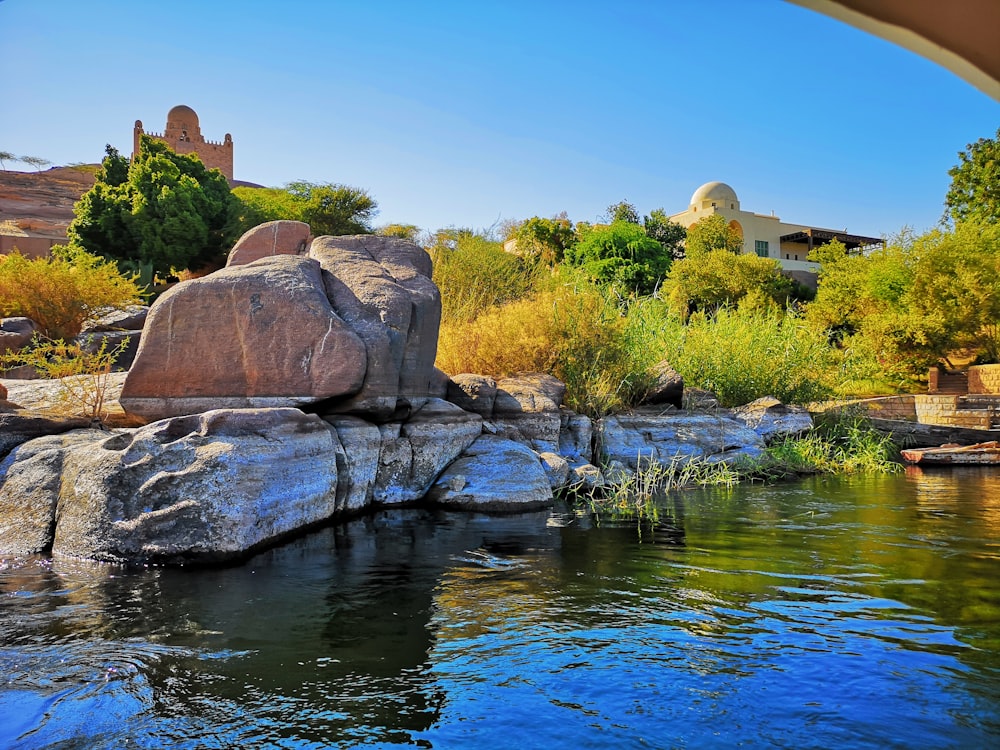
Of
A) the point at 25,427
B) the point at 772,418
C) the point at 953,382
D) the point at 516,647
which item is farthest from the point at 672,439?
the point at 953,382

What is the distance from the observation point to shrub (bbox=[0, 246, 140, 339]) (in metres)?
12.5

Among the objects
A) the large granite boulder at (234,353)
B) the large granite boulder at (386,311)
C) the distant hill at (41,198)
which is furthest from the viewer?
the distant hill at (41,198)

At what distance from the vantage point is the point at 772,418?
12820 millimetres

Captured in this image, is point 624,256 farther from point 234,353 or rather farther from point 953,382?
point 234,353

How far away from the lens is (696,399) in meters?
12.9

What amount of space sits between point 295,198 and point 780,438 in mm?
23410

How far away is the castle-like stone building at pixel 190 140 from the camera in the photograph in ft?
172

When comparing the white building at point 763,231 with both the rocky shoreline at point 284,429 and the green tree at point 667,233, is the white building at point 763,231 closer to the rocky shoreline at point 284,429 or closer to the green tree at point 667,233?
the green tree at point 667,233

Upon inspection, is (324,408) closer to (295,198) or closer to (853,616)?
(853,616)

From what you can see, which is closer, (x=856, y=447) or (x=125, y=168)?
(x=856, y=447)

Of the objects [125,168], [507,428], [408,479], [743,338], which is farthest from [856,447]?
[125,168]

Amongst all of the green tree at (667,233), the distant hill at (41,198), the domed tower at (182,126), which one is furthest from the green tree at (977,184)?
the domed tower at (182,126)

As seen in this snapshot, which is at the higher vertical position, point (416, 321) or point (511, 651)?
point (416, 321)

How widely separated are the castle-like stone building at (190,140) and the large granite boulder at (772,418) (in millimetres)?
47501
